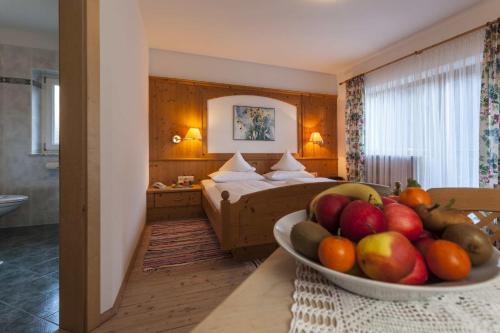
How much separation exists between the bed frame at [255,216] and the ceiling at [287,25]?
213 cm

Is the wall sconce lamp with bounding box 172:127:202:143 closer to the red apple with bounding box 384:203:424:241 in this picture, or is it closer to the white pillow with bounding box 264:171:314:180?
the white pillow with bounding box 264:171:314:180

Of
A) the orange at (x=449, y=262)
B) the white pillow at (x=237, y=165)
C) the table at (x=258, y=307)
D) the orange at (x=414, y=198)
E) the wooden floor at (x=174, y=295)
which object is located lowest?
the wooden floor at (x=174, y=295)

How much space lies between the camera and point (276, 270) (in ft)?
1.79

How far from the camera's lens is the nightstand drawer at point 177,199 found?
3.38m

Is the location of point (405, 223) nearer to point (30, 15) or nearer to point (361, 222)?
point (361, 222)

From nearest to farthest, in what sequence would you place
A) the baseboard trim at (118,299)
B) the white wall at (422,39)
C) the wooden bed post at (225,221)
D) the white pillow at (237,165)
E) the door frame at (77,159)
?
the door frame at (77,159), the baseboard trim at (118,299), the wooden bed post at (225,221), the white wall at (422,39), the white pillow at (237,165)

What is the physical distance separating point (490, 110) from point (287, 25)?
251cm

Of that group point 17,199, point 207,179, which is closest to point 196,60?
point 207,179

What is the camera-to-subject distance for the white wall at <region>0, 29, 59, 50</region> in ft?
10.4

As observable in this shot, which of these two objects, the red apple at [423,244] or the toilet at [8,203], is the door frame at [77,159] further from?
the toilet at [8,203]

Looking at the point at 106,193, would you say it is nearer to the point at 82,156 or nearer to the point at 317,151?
the point at 82,156

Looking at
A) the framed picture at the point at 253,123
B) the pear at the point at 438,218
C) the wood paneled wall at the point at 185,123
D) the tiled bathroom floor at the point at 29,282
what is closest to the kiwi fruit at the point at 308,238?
the pear at the point at 438,218

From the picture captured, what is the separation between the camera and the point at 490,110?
2.45m

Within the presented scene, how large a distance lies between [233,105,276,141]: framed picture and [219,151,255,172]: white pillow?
0.43 m
